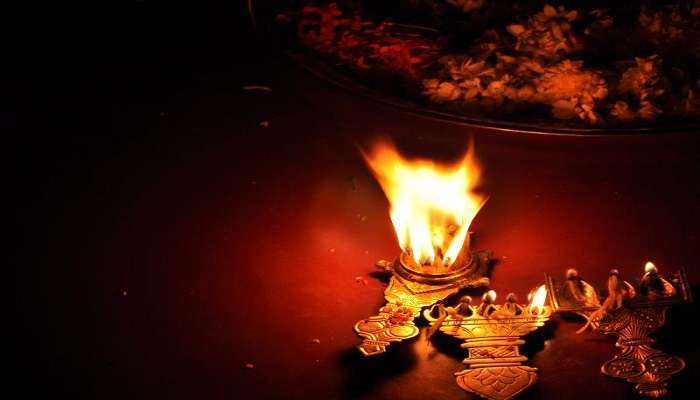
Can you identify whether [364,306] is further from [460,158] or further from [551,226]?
[460,158]

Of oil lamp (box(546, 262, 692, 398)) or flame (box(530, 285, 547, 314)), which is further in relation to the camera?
flame (box(530, 285, 547, 314))

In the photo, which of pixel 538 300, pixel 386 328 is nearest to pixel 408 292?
pixel 386 328

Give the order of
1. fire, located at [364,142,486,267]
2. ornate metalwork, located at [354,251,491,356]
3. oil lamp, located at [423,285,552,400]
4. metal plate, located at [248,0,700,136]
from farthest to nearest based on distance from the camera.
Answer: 1. metal plate, located at [248,0,700,136]
2. fire, located at [364,142,486,267]
3. ornate metalwork, located at [354,251,491,356]
4. oil lamp, located at [423,285,552,400]

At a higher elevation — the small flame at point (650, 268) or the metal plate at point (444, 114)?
the metal plate at point (444, 114)

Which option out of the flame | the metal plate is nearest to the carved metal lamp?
the flame

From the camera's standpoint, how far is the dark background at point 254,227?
5.32 ft

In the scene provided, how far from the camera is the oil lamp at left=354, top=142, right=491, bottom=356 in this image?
65.5 inches

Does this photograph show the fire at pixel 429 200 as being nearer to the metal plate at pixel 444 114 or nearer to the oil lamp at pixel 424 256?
the oil lamp at pixel 424 256

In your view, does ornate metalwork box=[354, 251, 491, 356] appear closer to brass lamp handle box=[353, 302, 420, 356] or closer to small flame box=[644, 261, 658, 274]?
brass lamp handle box=[353, 302, 420, 356]

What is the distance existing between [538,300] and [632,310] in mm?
Result: 178

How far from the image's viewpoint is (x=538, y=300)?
167 cm

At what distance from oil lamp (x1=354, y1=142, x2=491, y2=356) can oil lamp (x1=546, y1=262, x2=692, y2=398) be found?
19cm

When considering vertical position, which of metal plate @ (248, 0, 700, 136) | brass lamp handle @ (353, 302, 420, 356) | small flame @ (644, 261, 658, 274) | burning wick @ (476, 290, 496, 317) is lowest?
brass lamp handle @ (353, 302, 420, 356)

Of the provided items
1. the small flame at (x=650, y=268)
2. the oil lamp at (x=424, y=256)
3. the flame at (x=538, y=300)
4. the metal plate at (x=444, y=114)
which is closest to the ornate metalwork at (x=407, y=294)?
the oil lamp at (x=424, y=256)
